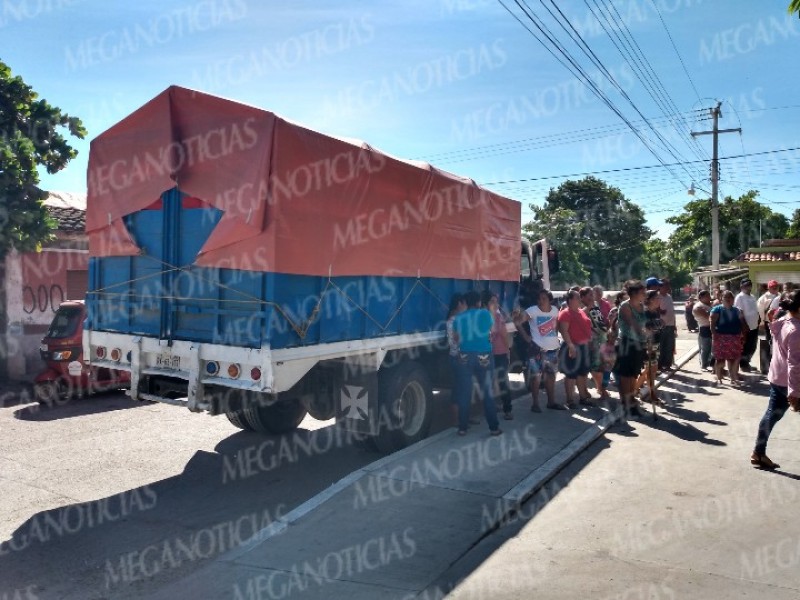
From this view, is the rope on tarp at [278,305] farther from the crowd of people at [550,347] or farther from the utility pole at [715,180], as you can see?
the utility pole at [715,180]

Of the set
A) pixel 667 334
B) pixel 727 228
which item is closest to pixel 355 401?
pixel 667 334

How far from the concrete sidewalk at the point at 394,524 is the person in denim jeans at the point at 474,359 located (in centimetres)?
32

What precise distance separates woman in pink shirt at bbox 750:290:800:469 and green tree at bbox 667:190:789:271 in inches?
1803

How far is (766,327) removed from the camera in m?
11.7

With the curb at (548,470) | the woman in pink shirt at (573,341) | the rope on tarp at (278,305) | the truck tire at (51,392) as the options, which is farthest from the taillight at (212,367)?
the truck tire at (51,392)

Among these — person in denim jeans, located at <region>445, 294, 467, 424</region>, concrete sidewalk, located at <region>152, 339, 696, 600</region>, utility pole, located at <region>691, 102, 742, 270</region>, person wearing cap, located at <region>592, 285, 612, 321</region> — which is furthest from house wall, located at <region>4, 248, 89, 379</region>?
utility pole, located at <region>691, 102, 742, 270</region>

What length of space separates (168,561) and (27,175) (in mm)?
10435

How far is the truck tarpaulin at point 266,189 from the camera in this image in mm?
5422

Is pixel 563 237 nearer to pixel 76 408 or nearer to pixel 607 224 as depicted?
pixel 607 224

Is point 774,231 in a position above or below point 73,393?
above

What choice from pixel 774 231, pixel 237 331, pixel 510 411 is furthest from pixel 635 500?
pixel 774 231

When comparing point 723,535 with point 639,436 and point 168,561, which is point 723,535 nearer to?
point 639,436

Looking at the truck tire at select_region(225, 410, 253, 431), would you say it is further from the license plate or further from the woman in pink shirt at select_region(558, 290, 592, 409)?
the woman in pink shirt at select_region(558, 290, 592, 409)

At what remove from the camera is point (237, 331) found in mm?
5551
